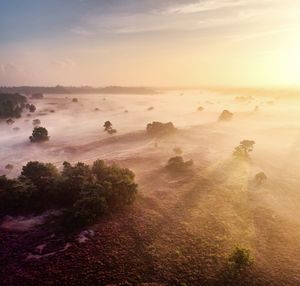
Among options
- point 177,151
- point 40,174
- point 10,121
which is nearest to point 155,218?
point 40,174

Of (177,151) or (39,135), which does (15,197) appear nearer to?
(177,151)

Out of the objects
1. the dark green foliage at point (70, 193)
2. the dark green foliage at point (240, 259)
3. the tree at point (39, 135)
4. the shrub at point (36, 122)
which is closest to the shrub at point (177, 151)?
the dark green foliage at point (70, 193)

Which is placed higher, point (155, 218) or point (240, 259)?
point (155, 218)

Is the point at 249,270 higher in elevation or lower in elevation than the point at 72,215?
lower

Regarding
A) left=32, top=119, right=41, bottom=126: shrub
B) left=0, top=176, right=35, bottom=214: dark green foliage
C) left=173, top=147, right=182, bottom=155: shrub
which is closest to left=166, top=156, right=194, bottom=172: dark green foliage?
left=173, top=147, right=182, bottom=155: shrub

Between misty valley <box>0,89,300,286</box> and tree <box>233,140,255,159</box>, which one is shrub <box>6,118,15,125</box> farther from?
tree <box>233,140,255,159</box>

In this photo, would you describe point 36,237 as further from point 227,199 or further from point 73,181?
point 227,199

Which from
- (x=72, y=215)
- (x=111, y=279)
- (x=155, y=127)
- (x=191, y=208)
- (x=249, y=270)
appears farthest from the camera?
(x=155, y=127)

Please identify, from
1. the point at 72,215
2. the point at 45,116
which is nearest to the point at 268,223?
the point at 72,215
